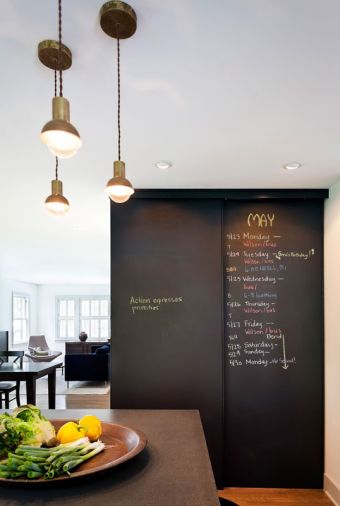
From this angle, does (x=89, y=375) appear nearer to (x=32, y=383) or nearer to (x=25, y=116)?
(x=32, y=383)

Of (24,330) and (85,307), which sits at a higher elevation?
(85,307)

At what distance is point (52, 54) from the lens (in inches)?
57.9

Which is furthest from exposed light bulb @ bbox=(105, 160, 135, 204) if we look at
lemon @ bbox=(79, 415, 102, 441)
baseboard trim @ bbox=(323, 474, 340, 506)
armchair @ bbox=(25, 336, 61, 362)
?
armchair @ bbox=(25, 336, 61, 362)

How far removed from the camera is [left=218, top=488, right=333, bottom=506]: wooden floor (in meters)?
3.04

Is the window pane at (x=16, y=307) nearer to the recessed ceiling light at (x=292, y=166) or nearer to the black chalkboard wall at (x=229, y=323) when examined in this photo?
the black chalkboard wall at (x=229, y=323)

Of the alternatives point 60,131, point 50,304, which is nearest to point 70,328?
point 50,304

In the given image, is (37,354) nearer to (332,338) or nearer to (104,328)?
(104,328)

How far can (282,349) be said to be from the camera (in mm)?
3340

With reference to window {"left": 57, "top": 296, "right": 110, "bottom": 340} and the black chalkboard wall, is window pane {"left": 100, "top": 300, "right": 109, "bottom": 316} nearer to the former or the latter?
window {"left": 57, "top": 296, "right": 110, "bottom": 340}

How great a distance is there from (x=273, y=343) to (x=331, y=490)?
3.78 ft

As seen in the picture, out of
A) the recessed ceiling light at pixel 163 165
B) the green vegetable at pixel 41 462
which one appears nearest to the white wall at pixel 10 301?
the recessed ceiling light at pixel 163 165

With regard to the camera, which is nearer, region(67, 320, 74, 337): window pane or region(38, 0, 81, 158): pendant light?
region(38, 0, 81, 158): pendant light

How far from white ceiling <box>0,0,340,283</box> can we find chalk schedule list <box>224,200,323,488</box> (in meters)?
0.38

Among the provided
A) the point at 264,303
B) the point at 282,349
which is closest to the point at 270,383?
the point at 282,349
